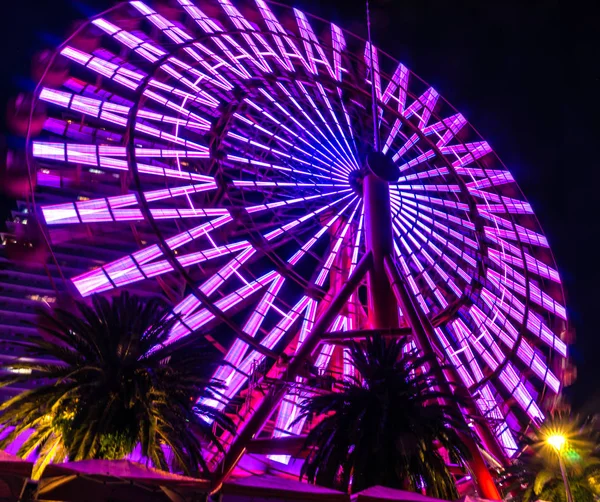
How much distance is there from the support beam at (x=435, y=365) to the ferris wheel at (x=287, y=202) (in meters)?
0.09

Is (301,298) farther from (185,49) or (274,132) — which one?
(185,49)

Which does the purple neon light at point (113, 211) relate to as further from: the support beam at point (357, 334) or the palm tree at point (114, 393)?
the support beam at point (357, 334)

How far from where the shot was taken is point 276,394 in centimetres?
1466

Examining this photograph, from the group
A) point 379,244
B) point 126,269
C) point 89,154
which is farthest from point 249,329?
point 89,154

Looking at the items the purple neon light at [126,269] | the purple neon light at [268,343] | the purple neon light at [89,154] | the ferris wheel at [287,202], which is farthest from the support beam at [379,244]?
the purple neon light at [89,154]

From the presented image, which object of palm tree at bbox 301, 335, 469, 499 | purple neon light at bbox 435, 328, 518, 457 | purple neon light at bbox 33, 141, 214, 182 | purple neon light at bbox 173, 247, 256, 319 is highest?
purple neon light at bbox 33, 141, 214, 182

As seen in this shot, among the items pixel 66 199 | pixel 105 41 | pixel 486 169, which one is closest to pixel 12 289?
pixel 66 199

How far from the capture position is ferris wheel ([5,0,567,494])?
16391mm

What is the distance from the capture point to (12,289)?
56.7 meters

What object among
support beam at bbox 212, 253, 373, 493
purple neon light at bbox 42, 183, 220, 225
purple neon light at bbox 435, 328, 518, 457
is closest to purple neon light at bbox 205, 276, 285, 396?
support beam at bbox 212, 253, 373, 493

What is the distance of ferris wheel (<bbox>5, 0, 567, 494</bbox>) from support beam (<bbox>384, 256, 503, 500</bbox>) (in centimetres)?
9

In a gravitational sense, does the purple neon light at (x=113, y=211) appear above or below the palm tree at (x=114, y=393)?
above

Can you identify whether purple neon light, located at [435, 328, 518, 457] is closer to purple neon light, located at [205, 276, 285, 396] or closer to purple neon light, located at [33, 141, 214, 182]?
purple neon light, located at [205, 276, 285, 396]

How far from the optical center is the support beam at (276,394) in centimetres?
1354
